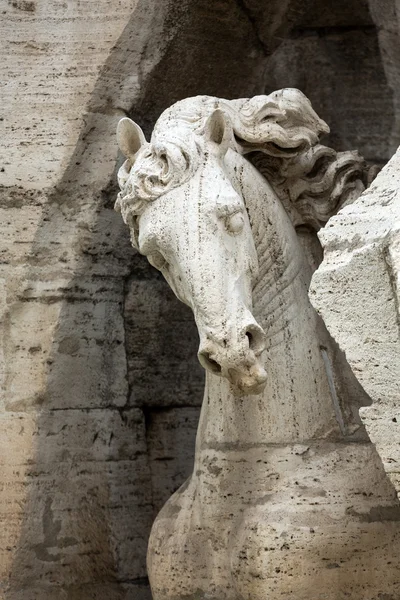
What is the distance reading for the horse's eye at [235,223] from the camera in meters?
2.42

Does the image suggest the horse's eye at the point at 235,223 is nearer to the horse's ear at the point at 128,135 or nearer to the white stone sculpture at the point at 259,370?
the white stone sculpture at the point at 259,370

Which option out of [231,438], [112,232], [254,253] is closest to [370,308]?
[254,253]

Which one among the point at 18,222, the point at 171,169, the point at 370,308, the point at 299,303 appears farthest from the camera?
the point at 18,222

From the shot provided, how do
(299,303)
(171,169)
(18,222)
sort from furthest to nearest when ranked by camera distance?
(18,222) → (299,303) → (171,169)

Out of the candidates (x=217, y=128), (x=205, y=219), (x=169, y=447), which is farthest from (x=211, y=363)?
(x=169, y=447)

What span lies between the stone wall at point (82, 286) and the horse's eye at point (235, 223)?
795mm

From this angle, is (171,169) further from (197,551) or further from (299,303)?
(197,551)

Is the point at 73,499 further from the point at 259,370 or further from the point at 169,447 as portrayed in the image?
the point at 259,370

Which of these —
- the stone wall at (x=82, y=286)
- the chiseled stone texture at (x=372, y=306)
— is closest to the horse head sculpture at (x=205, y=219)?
the chiseled stone texture at (x=372, y=306)

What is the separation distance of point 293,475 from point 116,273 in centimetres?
92

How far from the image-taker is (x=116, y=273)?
324cm

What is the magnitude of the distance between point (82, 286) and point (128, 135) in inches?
25.0

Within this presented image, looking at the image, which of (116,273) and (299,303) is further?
(116,273)

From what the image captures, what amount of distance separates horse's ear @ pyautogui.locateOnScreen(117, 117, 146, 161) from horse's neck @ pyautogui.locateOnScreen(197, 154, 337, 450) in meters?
0.19
